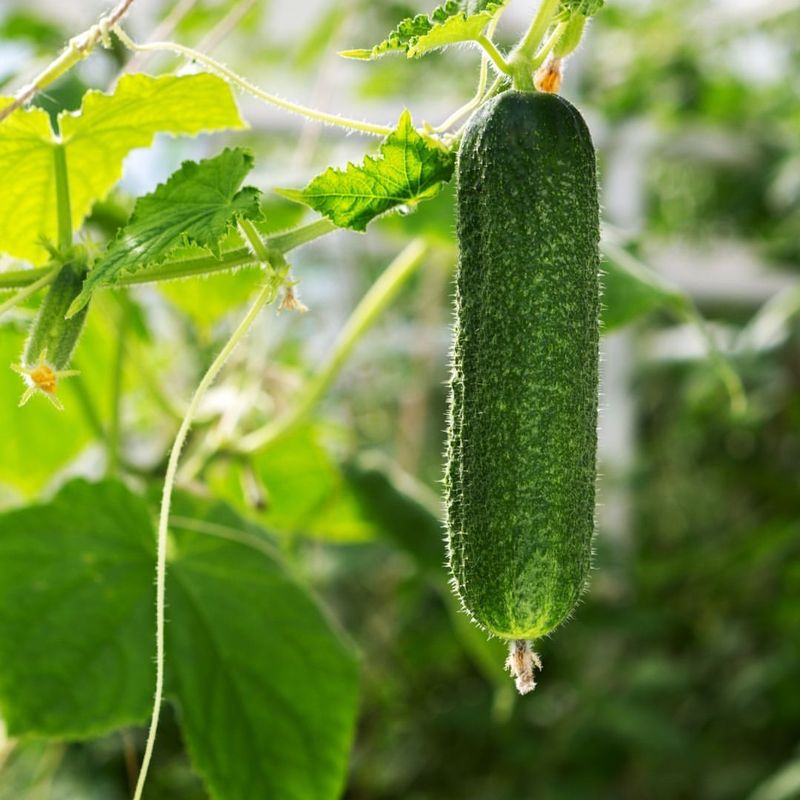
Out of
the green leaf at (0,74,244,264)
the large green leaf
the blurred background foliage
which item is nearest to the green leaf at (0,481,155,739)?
the large green leaf

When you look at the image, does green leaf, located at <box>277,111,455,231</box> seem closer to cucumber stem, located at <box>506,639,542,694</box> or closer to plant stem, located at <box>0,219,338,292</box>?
plant stem, located at <box>0,219,338,292</box>

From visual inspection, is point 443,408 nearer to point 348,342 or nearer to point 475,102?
point 348,342

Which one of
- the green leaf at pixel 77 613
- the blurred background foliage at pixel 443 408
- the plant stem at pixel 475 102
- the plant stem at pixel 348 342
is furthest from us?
the blurred background foliage at pixel 443 408

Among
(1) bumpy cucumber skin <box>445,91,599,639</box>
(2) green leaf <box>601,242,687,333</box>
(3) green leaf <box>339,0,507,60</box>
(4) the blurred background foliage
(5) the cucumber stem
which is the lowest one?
(4) the blurred background foliage

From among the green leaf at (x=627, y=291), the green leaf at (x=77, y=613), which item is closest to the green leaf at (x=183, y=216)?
the green leaf at (x=77, y=613)

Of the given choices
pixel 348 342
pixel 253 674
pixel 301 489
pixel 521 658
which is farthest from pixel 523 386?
pixel 301 489

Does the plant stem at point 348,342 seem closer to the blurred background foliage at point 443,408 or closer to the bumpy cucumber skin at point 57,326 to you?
the blurred background foliage at point 443,408
